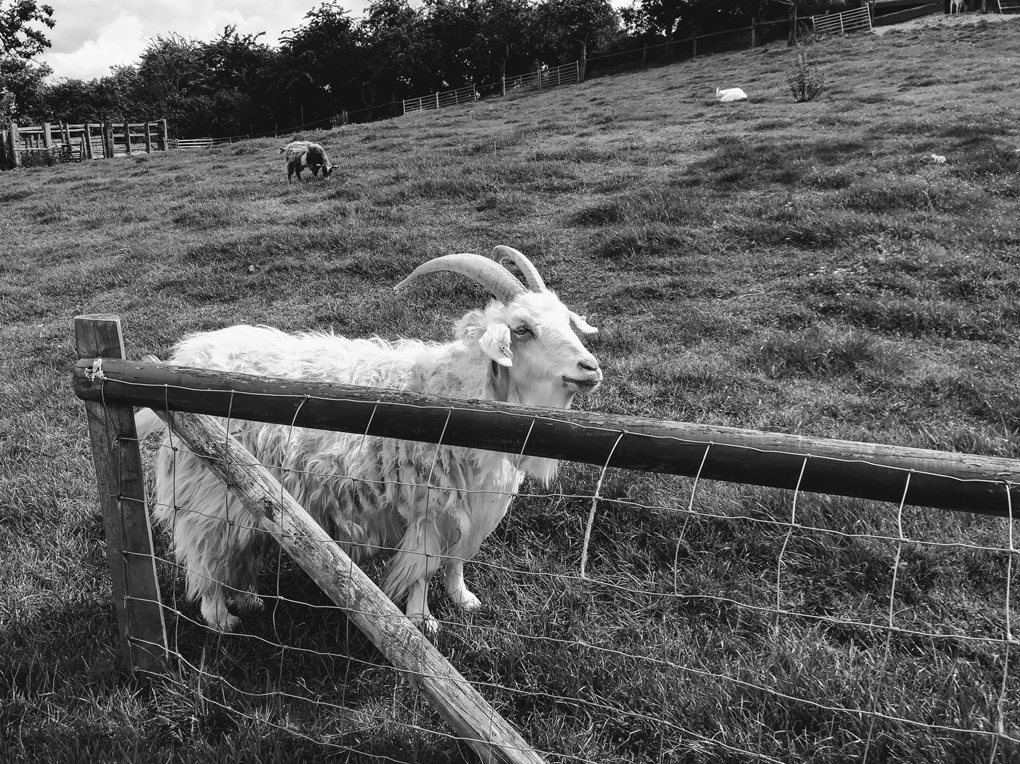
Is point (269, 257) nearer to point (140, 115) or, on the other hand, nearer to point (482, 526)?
point (482, 526)

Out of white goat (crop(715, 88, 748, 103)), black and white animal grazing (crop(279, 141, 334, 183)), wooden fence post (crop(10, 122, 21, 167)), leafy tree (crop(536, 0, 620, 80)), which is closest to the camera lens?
black and white animal grazing (crop(279, 141, 334, 183))

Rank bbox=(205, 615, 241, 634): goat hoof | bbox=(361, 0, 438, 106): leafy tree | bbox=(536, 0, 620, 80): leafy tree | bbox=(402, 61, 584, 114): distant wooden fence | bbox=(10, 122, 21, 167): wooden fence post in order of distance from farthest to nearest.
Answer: bbox=(361, 0, 438, 106): leafy tree, bbox=(536, 0, 620, 80): leafy tree, bbox=(402, 61, 584, 114): distant wooden fence, bbox=(10, 122, 21, 167): wooden fence post, bbox=(205, 615, 241, 634): goat hoof

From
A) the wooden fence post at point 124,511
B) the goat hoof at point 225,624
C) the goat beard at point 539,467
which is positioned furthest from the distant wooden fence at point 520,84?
the wooden fence post at point 124,511

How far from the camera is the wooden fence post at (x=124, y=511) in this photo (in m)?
2.66

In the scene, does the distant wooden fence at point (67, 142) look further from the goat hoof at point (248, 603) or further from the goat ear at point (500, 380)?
the goat ear at point (500, 380)

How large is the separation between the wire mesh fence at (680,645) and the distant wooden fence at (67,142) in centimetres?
3068

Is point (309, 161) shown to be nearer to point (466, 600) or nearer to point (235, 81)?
point (466, 600)

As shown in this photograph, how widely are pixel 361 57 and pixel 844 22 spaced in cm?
2996

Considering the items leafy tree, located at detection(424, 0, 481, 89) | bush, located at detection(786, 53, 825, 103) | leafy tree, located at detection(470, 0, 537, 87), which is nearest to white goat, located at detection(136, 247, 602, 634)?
bush, located at detection(786, 53, 825, 103)

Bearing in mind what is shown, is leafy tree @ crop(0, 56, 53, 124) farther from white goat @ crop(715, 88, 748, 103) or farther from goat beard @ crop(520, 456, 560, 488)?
goat beard @ crop(520, 456, 560, 488)

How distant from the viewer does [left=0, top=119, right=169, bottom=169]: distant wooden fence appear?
91.0 feet

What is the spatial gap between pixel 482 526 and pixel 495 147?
12.8 m

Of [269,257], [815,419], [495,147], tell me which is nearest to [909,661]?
[815,419]

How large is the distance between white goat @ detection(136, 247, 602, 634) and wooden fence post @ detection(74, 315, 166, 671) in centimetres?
39
